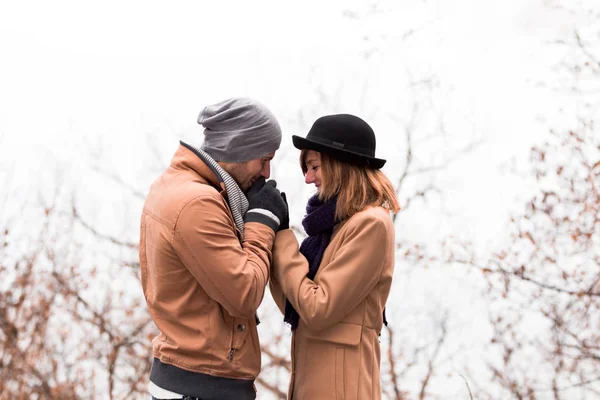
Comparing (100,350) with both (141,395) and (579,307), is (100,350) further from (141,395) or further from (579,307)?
(579,307)

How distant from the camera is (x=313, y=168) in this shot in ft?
7.69

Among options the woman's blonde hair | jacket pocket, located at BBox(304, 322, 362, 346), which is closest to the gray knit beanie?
the woman's blonde hair

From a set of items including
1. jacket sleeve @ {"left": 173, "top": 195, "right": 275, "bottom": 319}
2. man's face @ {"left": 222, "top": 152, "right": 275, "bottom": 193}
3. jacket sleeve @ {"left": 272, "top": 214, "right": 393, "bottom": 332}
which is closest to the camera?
jacket sleeve @ {"left": 173, "top": 195, "right": 275, "bottom": 319}

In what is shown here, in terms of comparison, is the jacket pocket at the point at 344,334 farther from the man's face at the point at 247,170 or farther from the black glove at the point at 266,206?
the man's face at the point at 247,170

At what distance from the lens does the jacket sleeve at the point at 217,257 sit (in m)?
1.96

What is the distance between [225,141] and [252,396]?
31.7 inches

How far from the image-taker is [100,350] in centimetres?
536

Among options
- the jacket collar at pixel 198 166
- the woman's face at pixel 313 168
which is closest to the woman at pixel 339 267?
the woman's face at pixel 313 168

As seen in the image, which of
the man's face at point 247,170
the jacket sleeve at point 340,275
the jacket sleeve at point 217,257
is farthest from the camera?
the man's face at point 247,170

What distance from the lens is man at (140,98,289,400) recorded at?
1.98 meters

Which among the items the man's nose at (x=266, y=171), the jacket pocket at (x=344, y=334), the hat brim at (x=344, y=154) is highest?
the hat brim at (x=344, y=154)

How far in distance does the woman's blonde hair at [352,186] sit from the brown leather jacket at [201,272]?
0.86 ft

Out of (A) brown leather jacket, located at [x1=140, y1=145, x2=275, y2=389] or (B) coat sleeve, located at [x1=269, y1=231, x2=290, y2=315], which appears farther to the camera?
(B) coat sleeve, located at [x1=269, y1=231, x2=290, y2=315]

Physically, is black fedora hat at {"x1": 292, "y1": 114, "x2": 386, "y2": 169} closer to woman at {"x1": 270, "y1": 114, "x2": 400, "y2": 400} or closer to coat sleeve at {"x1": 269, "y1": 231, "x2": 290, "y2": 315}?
woman at {"x1": 270, "y1": 114, "x2": 400, "y2": 400}
